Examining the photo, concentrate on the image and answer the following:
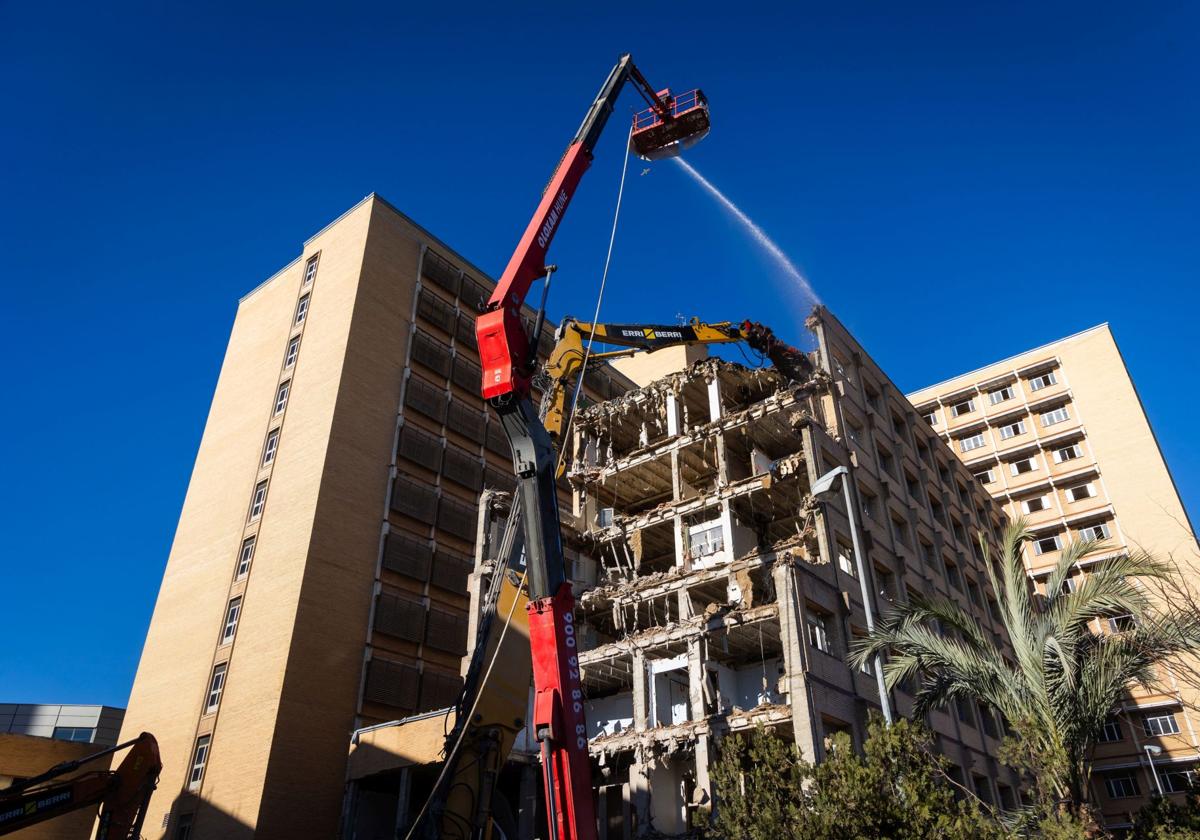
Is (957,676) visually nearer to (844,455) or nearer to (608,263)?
(608,263)

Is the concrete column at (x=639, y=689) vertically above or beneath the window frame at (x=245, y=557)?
beneath

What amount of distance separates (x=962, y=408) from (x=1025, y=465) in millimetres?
7947

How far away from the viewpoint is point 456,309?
5322 cm

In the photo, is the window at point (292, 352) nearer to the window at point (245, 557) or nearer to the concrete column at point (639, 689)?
the window at point (245, 557)

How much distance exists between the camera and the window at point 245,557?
137 ft

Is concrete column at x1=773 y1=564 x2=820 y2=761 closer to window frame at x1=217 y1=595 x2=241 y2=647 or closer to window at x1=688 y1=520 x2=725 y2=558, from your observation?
window at x1=688 y1=520 x2=725 y2=558

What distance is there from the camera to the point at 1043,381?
76000 millimetres

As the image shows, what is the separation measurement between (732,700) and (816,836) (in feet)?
68.9

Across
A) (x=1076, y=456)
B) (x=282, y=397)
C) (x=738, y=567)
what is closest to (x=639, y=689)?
(x=738, y=567)

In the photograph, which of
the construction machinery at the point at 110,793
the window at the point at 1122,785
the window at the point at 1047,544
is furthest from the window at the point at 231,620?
the window at the point at 1047,544

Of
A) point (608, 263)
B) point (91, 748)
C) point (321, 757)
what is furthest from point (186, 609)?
point (608, 263)

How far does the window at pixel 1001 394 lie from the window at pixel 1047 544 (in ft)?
41.3

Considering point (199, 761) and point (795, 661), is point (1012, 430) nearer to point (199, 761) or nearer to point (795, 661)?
point (795, 661)

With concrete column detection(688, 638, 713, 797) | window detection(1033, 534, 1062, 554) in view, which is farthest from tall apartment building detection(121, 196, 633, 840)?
window detection(1033, 534, 1062, 554)
